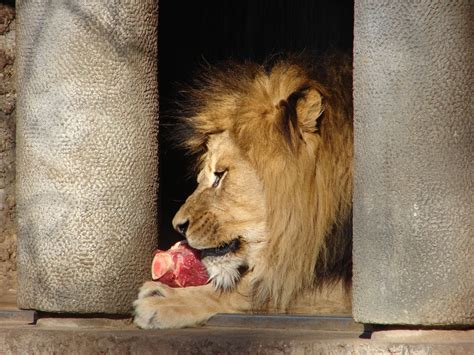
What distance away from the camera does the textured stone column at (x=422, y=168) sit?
12.9 feet

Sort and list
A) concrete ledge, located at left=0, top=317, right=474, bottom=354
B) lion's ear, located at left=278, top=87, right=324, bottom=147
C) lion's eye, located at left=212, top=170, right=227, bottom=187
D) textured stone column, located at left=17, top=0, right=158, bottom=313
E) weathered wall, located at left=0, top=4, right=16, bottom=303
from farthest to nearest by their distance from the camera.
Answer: weathered wall, located at left=0, top=4, right=16, bottom=303 < lion's eye, located at left=212, top=170, right=227, bottom=187 < lion's ear, located at left=278, top=87, right=324, bottom=147 < textured stone column, located at left=17, top=0, right=158, bottom=313 < concrete ledge, located at left=0, top=317, right=474, bottom=354

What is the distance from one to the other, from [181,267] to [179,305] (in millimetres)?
426

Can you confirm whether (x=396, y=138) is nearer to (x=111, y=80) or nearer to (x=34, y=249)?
(x=111, y=80)

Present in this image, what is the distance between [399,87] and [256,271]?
Answer: 139cm

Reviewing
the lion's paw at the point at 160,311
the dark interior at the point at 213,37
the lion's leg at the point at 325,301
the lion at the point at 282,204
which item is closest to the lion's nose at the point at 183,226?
the lion at the point at 282,204

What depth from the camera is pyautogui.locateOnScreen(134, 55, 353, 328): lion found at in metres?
4.97

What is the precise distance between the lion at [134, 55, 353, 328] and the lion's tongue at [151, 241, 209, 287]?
8 centimetres

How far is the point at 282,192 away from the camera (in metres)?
4.99

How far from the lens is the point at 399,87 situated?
156 inches

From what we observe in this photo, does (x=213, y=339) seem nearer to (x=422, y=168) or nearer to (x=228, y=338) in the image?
(x=228, y=338)

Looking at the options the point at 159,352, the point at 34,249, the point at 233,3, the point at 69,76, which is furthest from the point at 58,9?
the point at 233,3

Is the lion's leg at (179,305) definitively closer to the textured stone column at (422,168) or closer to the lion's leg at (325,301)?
the lion's leg at (325,301)

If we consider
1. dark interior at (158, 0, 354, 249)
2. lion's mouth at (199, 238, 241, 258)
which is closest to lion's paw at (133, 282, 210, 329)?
lion's mouth at (199, 238, 241, 258)

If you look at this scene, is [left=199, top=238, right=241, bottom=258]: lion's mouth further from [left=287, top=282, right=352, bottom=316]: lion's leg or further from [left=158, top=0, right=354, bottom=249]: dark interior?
[left=158, top=0, right=354, bottom=249]: dark interior
